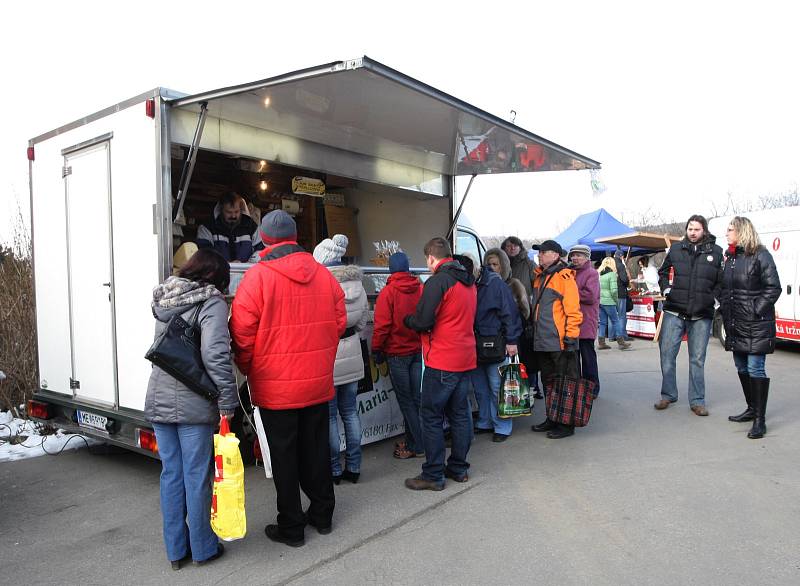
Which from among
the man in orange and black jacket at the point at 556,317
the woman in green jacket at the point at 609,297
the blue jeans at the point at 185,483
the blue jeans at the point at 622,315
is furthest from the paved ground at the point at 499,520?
the blue jeans at the point at 622,315

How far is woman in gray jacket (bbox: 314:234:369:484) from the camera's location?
4.11 meters

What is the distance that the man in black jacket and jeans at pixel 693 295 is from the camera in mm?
5777

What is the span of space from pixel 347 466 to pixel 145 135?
268 centimetres

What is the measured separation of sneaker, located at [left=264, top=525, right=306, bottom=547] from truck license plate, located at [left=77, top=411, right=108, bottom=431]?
1655 millimetres

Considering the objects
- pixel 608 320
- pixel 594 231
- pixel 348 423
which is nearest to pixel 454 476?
pixel 348 423

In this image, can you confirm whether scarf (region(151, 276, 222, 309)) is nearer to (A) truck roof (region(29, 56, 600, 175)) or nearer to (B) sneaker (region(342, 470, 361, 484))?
(A) truck roof (region(29, 56, 600, 175))

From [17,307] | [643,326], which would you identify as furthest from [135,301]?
[643,326]

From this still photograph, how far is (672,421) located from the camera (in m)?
5.81

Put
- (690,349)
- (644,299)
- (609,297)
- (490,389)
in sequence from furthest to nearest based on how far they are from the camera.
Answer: (644,299)
(609,297)
(690,349)
(490,389)

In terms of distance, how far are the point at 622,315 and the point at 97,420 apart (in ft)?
32.7

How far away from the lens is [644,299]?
41.1 feet

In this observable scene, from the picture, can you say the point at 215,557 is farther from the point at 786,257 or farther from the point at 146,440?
the point at 786,257

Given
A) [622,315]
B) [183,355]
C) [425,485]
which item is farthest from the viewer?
Result: [622,315]

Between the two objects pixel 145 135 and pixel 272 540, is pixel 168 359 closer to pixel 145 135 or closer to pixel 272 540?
pixel 272 540
